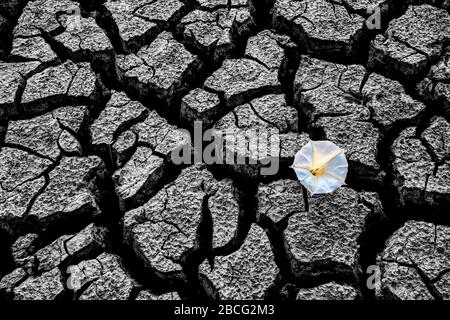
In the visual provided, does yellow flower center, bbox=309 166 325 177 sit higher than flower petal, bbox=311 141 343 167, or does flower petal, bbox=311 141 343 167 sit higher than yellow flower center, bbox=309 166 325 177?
flower petal, bbox=311 141 343 167

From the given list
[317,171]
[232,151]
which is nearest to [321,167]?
[317,171]

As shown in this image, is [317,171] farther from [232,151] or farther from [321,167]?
[232,151]

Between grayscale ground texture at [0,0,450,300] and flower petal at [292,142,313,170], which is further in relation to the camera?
flower petal at [292,142,313,170]

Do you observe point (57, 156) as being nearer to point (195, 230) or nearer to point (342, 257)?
point (195, 230)

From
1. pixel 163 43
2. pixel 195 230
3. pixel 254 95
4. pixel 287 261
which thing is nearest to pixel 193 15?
pixel 163 43
